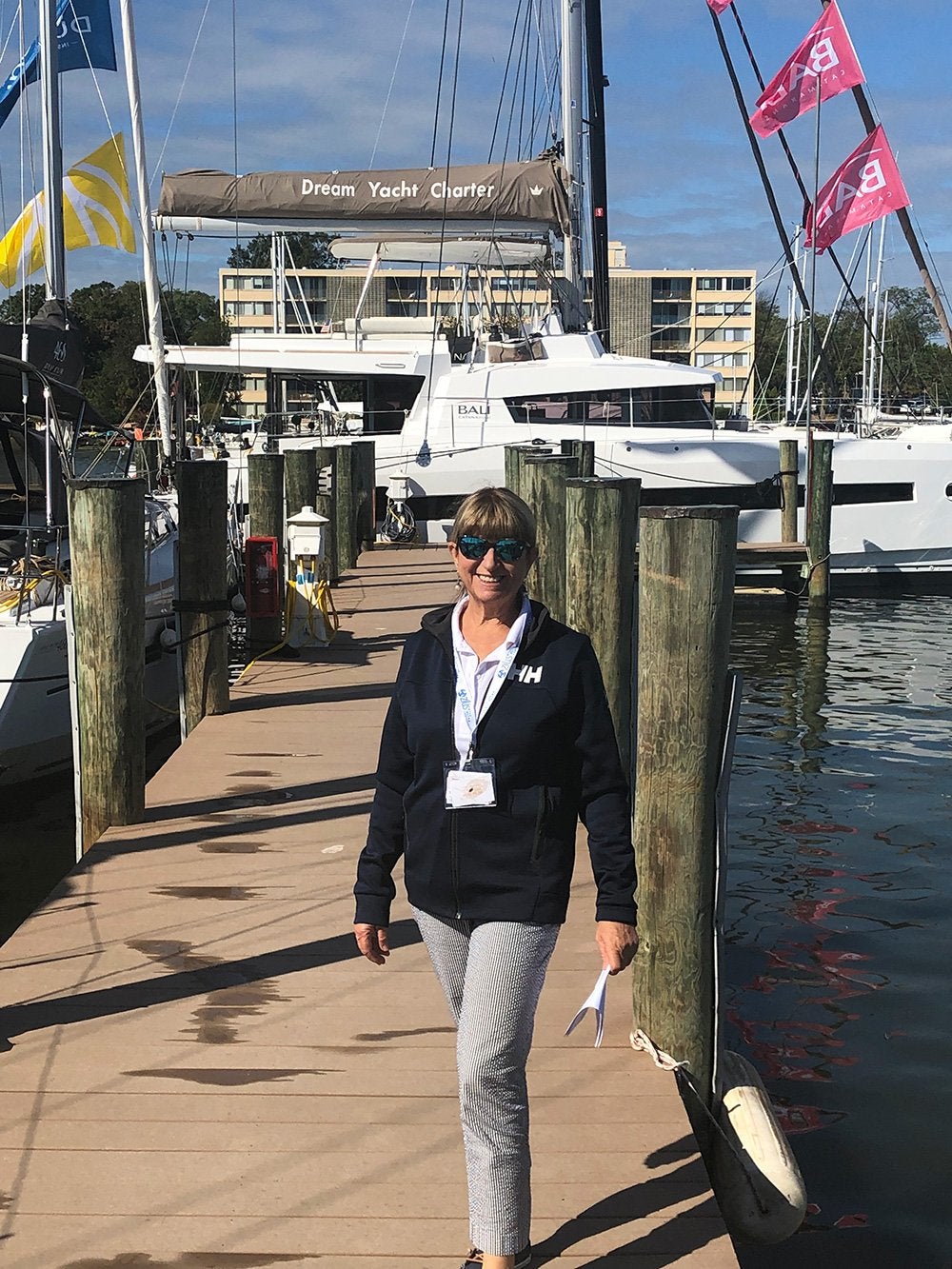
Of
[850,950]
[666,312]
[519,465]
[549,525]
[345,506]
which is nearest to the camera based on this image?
[850,950]

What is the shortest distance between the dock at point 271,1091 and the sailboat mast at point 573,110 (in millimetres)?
15072

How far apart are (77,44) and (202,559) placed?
38.0 ft

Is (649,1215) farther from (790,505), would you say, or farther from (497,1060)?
(790,505)

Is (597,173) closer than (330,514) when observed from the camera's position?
No

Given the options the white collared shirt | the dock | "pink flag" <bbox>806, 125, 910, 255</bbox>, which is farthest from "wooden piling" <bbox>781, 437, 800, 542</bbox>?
the white collared shirt

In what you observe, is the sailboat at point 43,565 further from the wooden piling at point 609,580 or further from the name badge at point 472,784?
the name badge at point 472,784

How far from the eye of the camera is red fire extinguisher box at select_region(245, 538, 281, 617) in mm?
10469

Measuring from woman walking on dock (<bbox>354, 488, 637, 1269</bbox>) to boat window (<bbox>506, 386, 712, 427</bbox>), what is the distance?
1627cm

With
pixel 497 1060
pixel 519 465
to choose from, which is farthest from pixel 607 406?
pixel 497 1060

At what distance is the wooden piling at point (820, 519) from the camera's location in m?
18.6

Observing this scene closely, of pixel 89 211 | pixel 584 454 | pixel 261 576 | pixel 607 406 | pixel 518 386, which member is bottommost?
pixel 261 576

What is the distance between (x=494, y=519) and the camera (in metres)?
3.02

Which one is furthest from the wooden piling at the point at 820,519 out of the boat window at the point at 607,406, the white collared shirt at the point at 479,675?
the white collared shirt at the point at 479,675

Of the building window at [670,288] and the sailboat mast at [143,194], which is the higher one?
the building window at [670,288]
